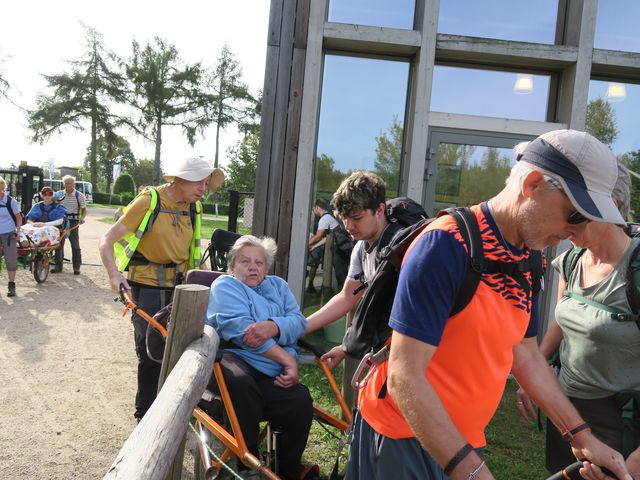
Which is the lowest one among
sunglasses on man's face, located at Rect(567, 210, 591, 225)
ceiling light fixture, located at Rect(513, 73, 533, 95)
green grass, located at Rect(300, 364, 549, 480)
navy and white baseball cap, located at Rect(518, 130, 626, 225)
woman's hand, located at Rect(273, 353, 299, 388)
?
green grass, located at Rect(300, 364, 549, 480)

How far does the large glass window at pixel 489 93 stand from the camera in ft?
20.0

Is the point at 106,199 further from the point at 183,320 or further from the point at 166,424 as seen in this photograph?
the point at 166,424

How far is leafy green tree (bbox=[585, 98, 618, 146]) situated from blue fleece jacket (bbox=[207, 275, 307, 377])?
15.0 feet

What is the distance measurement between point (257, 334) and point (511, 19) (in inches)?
191

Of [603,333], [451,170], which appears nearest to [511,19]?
[451,170]

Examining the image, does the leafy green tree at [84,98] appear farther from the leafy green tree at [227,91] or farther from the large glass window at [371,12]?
the large glass window at [371,12]

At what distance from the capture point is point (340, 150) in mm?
6094

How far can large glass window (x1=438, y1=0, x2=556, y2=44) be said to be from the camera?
602 centimetres

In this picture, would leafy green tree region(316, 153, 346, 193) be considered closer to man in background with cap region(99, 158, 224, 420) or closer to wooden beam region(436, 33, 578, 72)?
wooden beam region(436, 33, 578, 72)

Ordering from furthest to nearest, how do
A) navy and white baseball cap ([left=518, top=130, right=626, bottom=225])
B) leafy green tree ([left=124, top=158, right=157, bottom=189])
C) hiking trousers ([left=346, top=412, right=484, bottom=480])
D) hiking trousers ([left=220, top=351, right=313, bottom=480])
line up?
leafy green tree ([left=124, top=158, right=157, bottom=189]) → hiking trousers ([left=220, top=351, right=313, bottom=480]) → hiking trousers ([left=346, top=412, right=484, bottom=480]) → navy and white baseball cap ([left=518, top=130, right=626, bottom=225])

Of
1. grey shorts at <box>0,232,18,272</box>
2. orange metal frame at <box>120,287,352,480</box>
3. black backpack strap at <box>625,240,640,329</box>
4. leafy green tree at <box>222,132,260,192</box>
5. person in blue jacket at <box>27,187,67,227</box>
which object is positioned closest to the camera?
black backpack strap at <box>625,240,640,329</box>

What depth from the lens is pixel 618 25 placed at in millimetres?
6148

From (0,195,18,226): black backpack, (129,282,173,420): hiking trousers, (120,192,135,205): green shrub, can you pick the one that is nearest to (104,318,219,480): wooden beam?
(129,282,173,420): hiking trousers

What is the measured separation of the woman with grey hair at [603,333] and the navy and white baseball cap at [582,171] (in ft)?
2.62
